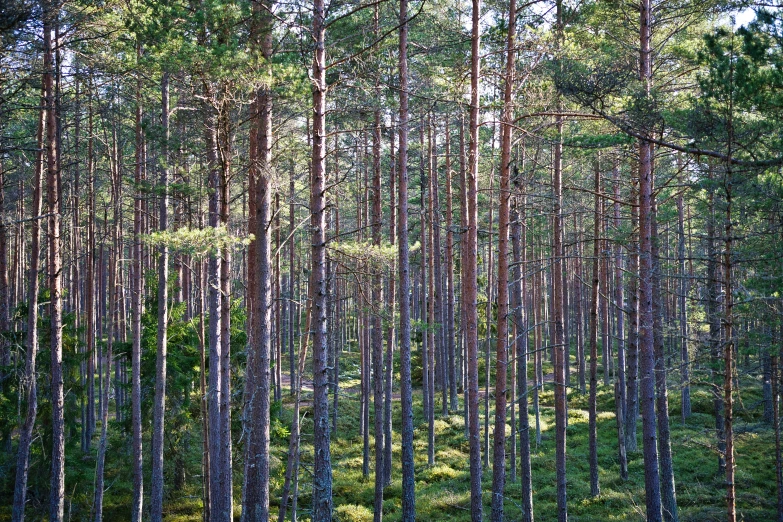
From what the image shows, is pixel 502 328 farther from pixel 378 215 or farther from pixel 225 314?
pixel 378 215

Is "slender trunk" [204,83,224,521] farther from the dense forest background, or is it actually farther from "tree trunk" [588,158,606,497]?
"tree trunk" [588,158,606,497]

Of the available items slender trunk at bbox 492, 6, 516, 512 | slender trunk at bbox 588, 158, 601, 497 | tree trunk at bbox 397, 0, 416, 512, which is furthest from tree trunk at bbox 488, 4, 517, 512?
slender trunk at bbox 588, 158, 601, 497

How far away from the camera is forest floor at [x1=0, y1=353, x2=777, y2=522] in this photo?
57.3 ft

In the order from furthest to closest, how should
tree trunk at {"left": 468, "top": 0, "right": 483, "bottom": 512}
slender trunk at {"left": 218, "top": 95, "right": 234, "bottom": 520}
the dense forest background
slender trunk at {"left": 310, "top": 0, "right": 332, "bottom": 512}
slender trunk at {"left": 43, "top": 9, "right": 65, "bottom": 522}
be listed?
1. slender trunk at {"left": 43, "top": 9, "right": 65, "bottom": 522}
2. tree trunk at {"left": 468, "top": 0, "right": 483, "bottom": 512}
3. slender trunk at {"left": 218, "top": 95, "right": 234, "bottom": 520}
4. the dense forest background
5. slender trunk at {"left": 310, "top": 0, "right": 332, "bottom": 512}

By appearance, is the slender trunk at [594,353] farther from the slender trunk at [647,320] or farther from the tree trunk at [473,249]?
the tree trunk at [473,249]

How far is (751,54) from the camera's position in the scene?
7.70 meters

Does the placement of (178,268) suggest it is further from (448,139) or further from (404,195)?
(448,139)

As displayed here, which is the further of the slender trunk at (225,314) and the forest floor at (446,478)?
the forest floor at (446,478)

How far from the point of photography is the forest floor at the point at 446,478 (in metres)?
17.5

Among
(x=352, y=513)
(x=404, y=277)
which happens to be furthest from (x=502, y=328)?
(x=352, y=513)

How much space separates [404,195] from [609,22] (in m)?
5.95

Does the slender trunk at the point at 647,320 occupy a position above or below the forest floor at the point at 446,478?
above

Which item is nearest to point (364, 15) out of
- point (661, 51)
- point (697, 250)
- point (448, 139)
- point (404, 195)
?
point (404, 195)

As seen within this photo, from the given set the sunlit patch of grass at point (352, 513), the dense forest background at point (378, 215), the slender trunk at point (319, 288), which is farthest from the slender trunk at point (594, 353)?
the slender trunk at point (319, 288)
